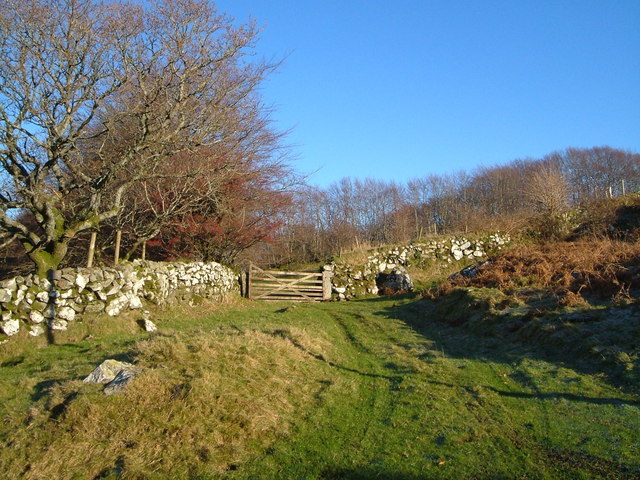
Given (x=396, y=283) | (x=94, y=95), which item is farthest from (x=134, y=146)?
(x=396, y=283)

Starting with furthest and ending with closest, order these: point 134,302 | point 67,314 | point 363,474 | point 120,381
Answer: point 134,302, point 67,314, point 120,381, point 363,474

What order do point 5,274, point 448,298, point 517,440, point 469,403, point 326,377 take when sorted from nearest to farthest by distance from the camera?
1. point 517,440
2. point 469,403
3. point 326,377
4. point 448,298
5. point 5,274

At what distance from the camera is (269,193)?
2383 cm

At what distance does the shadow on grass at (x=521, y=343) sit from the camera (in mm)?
7977

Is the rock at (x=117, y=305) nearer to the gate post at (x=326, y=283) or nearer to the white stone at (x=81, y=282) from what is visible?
the white stone at (x=81, y=282)

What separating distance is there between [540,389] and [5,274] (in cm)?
2048

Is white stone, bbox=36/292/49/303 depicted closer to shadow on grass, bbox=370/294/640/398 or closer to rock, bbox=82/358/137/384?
rock, bbox=82/358/137/384

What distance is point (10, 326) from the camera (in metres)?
11.0

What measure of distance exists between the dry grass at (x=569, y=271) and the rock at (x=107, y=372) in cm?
951

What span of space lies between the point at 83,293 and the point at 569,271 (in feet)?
43.2

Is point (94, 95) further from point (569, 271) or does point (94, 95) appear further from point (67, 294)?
point (569, 271)

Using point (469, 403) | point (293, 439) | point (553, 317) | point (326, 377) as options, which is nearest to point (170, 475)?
point (293, 439)

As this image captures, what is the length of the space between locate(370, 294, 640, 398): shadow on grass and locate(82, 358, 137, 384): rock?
231 inches

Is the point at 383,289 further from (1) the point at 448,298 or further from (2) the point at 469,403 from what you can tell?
(2) the point at 469,403
